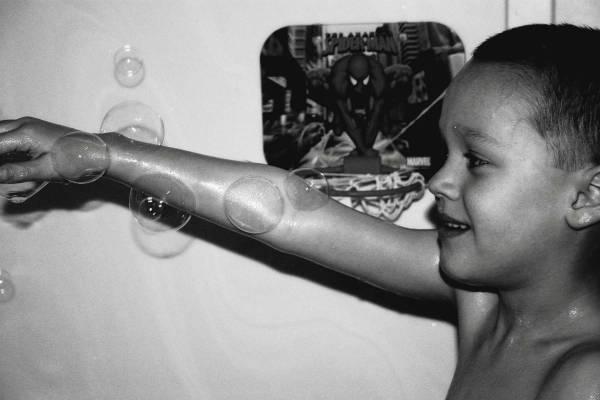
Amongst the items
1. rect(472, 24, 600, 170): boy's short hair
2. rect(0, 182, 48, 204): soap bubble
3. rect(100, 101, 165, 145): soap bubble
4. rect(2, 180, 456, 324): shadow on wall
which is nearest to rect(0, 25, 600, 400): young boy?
rect(472, 24, 600, 170): boy's short hair

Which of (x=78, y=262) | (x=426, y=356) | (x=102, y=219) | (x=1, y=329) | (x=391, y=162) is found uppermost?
(x=391, y=162)

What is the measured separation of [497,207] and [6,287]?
1.48 m

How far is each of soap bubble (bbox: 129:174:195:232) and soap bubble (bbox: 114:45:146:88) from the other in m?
0.40

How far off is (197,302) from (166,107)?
61 centimetres

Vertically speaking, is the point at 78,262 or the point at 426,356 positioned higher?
the point at 78,262

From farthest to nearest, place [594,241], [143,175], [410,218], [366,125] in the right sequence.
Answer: [410,218], [366,125], [143,175], [594,241]

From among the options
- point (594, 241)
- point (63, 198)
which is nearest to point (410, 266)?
point (594, 241)

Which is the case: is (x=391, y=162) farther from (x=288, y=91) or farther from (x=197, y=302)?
(x=197, y=302)

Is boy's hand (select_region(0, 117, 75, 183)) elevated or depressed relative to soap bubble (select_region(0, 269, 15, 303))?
elevated

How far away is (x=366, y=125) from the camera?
4.79 feet

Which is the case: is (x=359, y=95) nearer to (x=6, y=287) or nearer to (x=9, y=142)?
(x=9, y=142)

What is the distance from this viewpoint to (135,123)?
4.41ft

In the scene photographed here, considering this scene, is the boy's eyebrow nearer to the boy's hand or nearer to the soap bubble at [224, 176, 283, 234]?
the soap bubble at [224, 176, 283, 234]

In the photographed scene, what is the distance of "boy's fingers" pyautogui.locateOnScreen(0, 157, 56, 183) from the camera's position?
90 cm
